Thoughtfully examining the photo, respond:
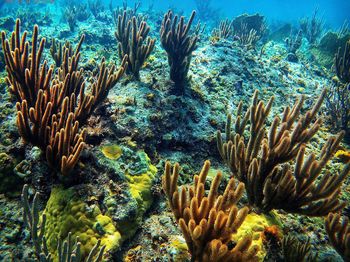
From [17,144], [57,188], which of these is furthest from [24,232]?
[17,144]

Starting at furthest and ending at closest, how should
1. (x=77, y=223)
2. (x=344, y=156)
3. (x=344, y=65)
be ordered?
1. (x=344, y=65)
2. (x=344, y=156)
3. (x=77, y=223)

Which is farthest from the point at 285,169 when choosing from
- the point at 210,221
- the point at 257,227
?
the point at 210,221

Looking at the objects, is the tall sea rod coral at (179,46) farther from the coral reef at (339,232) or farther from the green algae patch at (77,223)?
the coral reef at (339,232)

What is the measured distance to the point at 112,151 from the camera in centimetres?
354

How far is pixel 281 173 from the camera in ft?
9.47

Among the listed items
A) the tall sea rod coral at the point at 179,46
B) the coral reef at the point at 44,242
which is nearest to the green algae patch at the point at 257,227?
the coral reef at the point at 44,242

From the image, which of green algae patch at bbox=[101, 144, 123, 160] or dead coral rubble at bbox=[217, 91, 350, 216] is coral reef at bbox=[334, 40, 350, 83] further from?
green algae patch at bbox=[101, 144, 123, 160]

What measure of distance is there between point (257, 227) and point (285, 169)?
69cm

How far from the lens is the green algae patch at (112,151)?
347 cm

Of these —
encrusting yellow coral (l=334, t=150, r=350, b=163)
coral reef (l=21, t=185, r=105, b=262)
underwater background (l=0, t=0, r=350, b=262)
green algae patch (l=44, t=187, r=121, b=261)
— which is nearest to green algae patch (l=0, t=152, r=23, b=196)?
underwater background (l=0, t=0, r=350, b=262)

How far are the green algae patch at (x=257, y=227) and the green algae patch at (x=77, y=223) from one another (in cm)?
128

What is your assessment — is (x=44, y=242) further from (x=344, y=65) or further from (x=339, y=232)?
(x=344, y=65)

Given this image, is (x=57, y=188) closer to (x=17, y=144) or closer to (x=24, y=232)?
(x=24, y=232)

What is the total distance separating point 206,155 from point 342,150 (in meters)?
2.71
